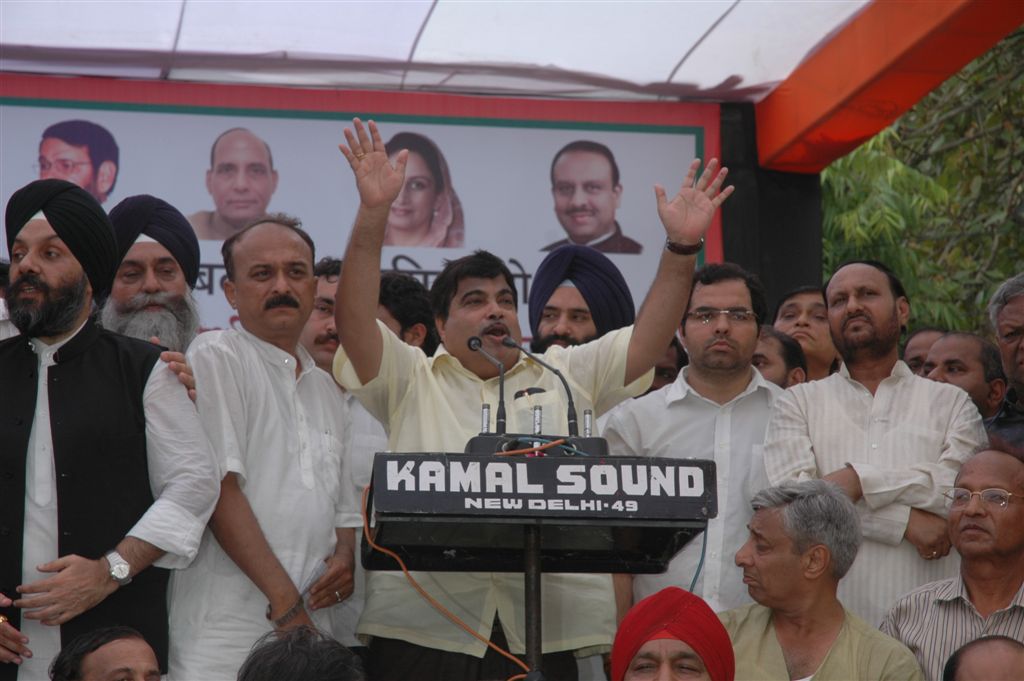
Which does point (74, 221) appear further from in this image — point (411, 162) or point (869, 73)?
point (869, 73)

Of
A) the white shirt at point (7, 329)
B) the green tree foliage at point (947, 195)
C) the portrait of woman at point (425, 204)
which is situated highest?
the green tree foliage at point (947, 195)

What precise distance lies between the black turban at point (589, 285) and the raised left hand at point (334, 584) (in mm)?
1559

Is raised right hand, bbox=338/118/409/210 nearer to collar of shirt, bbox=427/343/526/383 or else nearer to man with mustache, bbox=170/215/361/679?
man with mustache, bbox=170/215/361/679

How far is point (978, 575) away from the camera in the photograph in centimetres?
448

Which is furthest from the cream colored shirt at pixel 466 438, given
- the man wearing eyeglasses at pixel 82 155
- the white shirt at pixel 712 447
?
the man wearing eyeglasses at pixel 82 155

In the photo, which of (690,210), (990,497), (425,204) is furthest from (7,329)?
(425,204)

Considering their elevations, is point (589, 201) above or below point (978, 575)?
above

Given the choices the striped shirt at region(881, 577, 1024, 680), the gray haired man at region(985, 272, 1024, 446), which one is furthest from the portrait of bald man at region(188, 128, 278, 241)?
the striped shirt at region(881, 577, 1024, 680)

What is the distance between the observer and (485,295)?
462 centimetres

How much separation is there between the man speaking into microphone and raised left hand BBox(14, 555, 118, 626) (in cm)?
91

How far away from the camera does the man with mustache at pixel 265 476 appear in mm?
4219

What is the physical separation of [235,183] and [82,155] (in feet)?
2.42

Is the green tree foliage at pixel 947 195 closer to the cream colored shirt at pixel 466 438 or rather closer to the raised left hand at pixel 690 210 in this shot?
the raised left hand at pixel 690 210

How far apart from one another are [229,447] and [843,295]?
2255 mm
